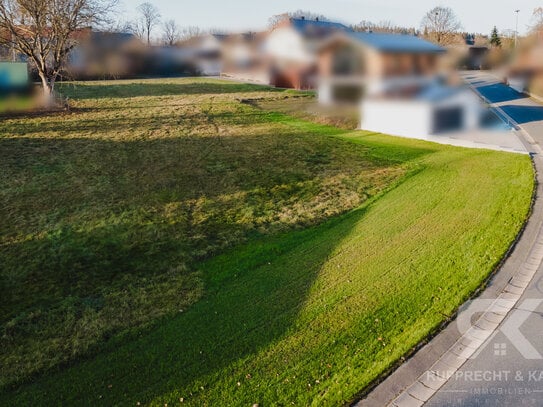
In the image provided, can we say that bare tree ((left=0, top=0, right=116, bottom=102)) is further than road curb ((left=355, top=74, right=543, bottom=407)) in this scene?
Yes

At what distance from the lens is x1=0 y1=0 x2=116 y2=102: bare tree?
16953 mm

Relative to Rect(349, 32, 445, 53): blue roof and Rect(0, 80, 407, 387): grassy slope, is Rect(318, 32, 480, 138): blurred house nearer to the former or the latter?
Rect(349, 32, 445, 53): blue roof

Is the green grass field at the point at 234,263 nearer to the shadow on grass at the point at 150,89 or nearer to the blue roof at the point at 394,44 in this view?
the blue roof at the point at 394,44

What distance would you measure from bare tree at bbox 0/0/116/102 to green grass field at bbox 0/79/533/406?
756 cm

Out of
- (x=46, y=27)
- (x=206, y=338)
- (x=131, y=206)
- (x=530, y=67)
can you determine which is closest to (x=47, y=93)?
(x=46, y=27)

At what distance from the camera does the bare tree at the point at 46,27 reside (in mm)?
16953

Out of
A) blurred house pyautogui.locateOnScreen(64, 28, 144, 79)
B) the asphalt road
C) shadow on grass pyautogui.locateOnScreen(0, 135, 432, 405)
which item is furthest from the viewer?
blurred house pyautogui.locateOnScreen(64, 28, 144, 79)

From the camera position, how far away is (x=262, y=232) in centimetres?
695

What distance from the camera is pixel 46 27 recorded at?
1750 centimetres

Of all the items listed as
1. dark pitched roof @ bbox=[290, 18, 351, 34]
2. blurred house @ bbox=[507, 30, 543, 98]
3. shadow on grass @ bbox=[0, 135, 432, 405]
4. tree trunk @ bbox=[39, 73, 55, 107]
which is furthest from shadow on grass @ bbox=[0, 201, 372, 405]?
dark pitched roof @ bbox=[290, 18, 351, 34]

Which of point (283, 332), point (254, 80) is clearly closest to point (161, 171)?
point (283, 332)

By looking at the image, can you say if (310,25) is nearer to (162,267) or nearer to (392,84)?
(392,84)

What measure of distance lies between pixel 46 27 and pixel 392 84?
14864 mm

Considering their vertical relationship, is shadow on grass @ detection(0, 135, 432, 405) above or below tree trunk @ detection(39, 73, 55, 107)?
below
